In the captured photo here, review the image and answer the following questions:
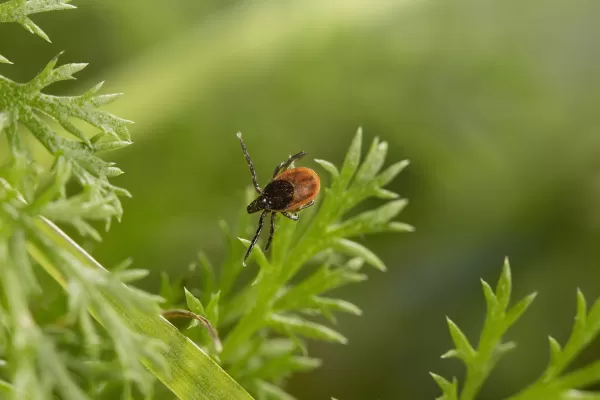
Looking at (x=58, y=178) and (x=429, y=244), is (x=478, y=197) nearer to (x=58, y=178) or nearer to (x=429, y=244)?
(x=429, y=244)

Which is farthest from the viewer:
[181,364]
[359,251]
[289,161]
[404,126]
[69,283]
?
[404,126]

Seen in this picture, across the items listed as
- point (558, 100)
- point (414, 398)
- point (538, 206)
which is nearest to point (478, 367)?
point (414, 398)

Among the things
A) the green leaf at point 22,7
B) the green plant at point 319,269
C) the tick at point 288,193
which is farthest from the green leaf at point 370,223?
the green leaf at point 22,7

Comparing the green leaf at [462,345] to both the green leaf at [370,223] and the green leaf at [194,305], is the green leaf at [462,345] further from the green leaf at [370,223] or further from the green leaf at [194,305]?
the green leaf at [194,305]

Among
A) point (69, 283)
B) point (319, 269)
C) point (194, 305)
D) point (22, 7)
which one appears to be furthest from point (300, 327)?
point (22, 7)

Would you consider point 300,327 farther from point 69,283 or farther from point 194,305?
point 69,283
